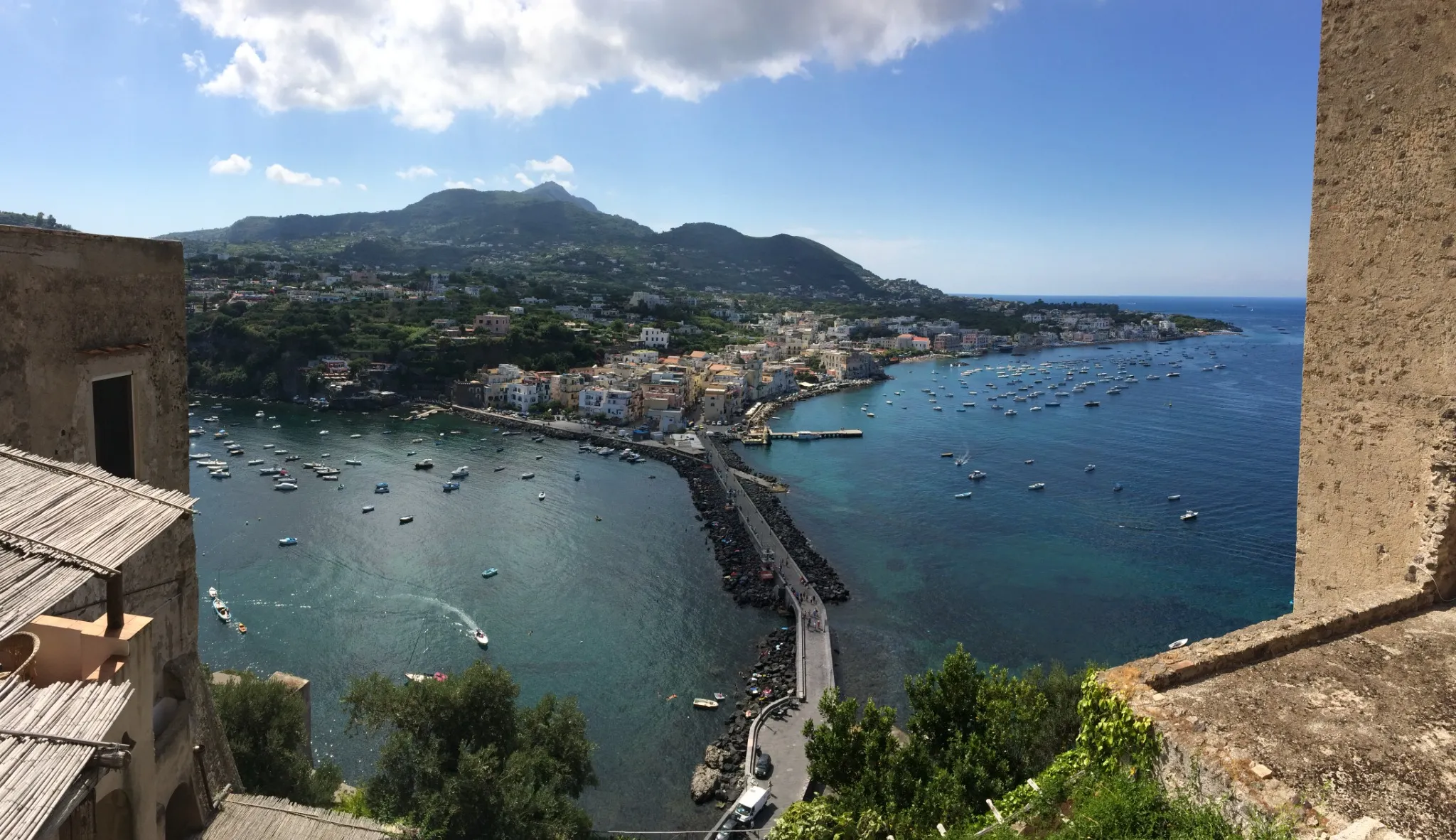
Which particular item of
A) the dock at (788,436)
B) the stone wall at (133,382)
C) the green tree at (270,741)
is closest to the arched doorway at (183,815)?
the stone wall at (133,382)

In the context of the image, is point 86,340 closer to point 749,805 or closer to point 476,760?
point 476,760

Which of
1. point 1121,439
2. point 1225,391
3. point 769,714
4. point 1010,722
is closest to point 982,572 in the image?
point 769,714

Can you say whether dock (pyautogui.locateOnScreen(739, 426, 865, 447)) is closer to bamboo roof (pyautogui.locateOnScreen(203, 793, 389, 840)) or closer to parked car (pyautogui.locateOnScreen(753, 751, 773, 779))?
parked car (pyautogui.locateOnScreen(753, 751, 773, 779))

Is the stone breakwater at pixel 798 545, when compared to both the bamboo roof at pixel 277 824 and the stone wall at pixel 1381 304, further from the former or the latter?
the bamboo roof at pixel 277 824

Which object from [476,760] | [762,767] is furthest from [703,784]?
[476,760]

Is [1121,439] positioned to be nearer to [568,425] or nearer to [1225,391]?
[1225,391]

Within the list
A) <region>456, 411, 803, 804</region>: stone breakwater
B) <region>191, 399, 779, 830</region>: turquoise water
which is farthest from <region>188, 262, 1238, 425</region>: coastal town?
<region>191, 399, 779, 830</region>: turquoise water
